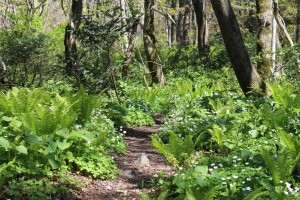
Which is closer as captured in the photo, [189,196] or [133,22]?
[189,196]

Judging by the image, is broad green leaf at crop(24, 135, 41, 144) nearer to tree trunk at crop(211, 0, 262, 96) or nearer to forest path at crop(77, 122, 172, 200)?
forest path at crop(77, 122, 172, 200)

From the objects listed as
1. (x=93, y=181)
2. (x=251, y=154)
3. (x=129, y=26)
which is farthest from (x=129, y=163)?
(x=129, y=26)

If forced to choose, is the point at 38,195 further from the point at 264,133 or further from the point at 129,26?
the point at 129,26

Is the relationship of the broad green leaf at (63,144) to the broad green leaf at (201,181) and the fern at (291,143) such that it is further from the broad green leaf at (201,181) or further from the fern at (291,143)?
the fern at (291,143)

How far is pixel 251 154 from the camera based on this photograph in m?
3.82

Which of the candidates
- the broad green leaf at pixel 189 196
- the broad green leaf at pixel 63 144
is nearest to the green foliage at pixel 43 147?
the broad green leaf at pixel 63 144

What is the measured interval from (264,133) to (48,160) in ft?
9.77

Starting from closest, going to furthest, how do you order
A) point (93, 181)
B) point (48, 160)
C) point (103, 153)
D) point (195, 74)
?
point (48, 160) < point (93, 181) < point (103, 153) < point (195, 74)

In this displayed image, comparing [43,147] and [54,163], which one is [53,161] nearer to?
[54,163]

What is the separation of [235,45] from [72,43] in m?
6.34

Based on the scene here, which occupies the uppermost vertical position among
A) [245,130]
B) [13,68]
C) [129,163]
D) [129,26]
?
[129,26]

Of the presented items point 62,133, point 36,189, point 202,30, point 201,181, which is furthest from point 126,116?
point 202,30

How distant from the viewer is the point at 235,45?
7242mm

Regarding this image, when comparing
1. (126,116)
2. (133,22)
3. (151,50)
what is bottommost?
(126,116)
